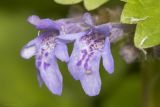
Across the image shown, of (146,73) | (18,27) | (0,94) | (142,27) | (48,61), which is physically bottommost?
(0,94)

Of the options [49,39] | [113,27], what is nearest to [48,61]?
[49,39]

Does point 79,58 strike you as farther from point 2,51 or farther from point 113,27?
point 2,51

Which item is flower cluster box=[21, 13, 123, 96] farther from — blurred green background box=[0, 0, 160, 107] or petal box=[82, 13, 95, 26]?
blurred green background box=[0, 0, 160, 107]

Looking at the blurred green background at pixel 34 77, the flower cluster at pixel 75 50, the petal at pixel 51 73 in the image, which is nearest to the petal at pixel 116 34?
the flower cluster at pixel 75 50

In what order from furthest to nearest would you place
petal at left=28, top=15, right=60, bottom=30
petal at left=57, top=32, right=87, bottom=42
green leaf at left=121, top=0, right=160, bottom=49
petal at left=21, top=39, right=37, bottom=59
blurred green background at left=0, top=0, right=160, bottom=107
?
blurred green background at left=0, top=0, right=160, bottom=107
petal at left=21, top=39, right=37, bottom=59
petal at left=28, top=15, right=60, bottom=30
petal at left=57, top=32, right=87, bottom=42
green leaf at left=121, top=0, right=160, bottom=49

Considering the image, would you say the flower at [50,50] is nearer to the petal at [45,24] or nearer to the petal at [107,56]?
the petal at [45,24]

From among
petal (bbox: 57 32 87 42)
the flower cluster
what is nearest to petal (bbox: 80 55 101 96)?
the flower cluster

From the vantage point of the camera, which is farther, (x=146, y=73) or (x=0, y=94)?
(x=0, y=94)

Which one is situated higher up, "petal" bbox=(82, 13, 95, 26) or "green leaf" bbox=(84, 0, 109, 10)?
"green leaf" bbox=(84, 0, 109, 10)
